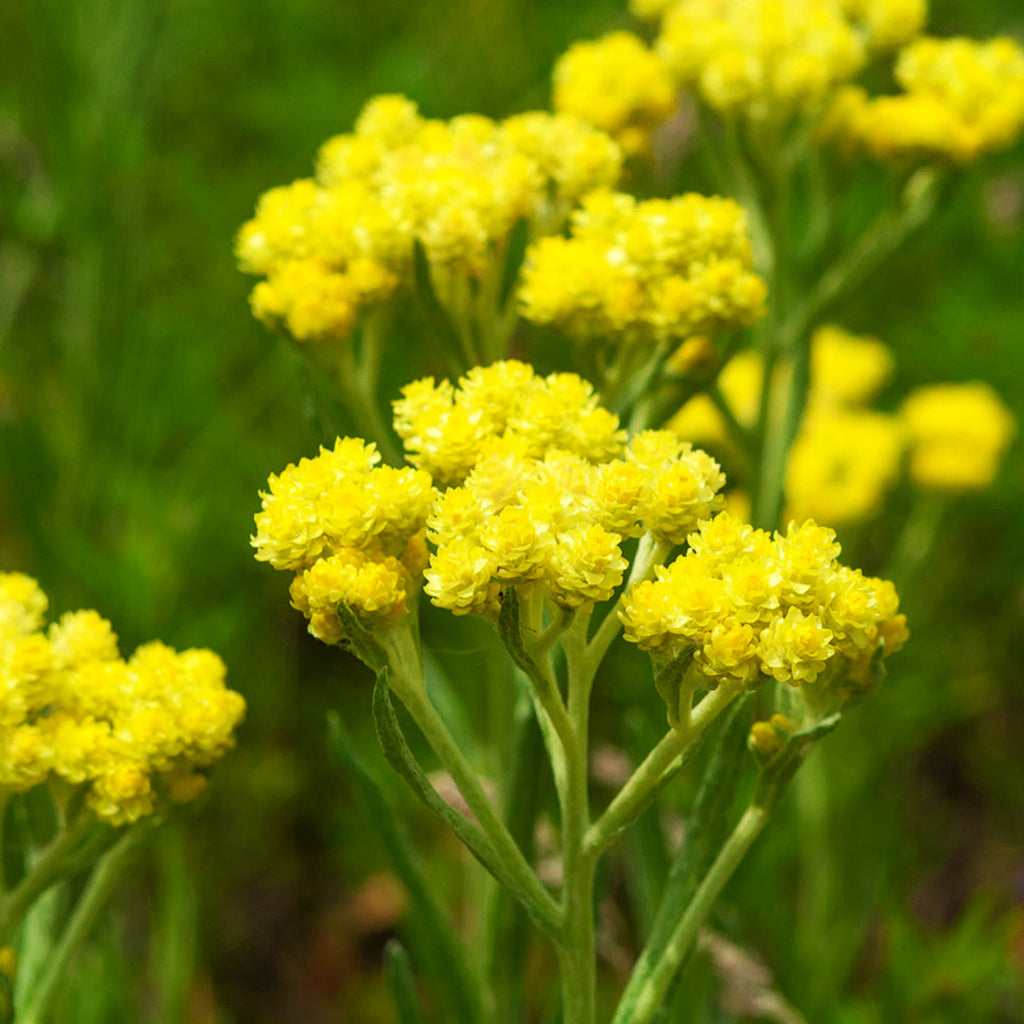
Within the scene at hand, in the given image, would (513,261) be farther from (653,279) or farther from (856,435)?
(653,279)

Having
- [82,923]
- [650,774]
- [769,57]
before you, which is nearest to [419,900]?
[82,923]

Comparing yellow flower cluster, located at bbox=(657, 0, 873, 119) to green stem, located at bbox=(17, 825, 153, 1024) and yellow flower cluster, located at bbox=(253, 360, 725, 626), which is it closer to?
yellow flower cluster, located at bbox=(253, 360, 725, 626)

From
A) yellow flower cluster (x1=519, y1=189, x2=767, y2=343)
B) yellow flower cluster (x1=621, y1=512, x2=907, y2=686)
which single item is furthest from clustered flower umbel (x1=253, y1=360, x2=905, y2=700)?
yellow flower cluster (x1=519, y1=189, x2=767, y2=343)

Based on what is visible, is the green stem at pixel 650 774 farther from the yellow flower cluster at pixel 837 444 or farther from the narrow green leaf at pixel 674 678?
the yellow flower cluster at pixel 837 444

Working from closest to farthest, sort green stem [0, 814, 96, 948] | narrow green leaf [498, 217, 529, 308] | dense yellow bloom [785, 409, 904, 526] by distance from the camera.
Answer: green stem [0, 814, 96, 948] < narrow green leaf [498, 217, 529, 308] < dense yellow bloom [785, 409, 904, 526]

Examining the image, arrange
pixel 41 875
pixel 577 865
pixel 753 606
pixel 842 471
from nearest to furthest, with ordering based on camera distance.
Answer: pixel 753 606 < pixel 577 865 < pixel 41 875 < pixel 842 471

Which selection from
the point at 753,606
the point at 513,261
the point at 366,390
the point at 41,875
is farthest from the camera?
the point at 513,261
